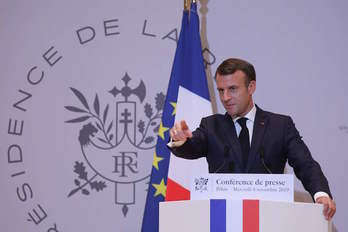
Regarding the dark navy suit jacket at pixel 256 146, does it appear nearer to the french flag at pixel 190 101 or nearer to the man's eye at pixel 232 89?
the man's eye at pixel 232 89

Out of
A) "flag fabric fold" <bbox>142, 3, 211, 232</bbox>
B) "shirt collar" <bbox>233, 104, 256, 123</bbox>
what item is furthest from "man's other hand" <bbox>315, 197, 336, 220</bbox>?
"flag fabric fold" <bbox>142, 3, 211, 232</bbox>

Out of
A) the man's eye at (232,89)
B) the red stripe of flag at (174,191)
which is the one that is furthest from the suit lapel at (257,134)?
the red stripe of flag at (174,191)

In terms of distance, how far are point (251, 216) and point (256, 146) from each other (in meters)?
0.78

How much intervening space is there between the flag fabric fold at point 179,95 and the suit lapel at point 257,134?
35.2 inches

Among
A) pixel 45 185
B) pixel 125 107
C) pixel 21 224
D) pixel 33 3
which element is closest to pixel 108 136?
pixel 125 107

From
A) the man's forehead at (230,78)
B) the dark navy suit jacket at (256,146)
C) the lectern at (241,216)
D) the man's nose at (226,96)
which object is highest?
the man's forehead at (230,78)

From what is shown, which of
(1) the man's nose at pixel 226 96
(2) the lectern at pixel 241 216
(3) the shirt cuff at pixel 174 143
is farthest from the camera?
(1) the man's nose at pixel 226 96

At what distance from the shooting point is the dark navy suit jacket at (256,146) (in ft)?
8.54

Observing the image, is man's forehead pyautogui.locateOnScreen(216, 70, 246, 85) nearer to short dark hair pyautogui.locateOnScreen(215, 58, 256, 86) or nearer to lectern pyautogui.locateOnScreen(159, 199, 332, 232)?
short dark hair pyautogui.locateOnScreen(215, 58, 256, 86)

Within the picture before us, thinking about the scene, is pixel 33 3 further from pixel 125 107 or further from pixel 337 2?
pixel 337 2

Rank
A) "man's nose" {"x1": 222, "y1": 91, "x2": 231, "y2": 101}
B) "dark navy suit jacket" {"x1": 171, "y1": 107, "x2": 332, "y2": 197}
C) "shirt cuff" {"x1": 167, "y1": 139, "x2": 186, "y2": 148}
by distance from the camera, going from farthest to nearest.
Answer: "man's nose" {"x1": 222, "y1": 91, "x2": 231, "y2": 101}
"dark navy suit jacket" {"x1": 171, "y1": 107, "x2": 332, "y2": 197}
"shirt cuff" {"x1": 167, "y1": 139, "x2": 186, "y2": 148}

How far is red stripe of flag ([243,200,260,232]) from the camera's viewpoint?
193 cm

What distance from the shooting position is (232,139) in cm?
272

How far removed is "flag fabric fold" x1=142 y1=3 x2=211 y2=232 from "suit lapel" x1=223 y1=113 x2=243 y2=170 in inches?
33.4
